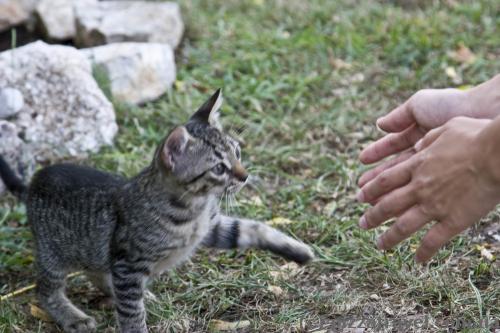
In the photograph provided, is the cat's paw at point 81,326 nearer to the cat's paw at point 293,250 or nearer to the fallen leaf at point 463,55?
the cat's paw at point 293,250

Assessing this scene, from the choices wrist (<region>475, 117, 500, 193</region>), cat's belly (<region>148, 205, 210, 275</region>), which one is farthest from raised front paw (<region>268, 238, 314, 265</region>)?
wrist (<region>475, 117, 500, 193</region>)

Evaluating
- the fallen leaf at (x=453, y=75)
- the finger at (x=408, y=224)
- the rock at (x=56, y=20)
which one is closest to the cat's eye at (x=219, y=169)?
the finger at (x=408, y=224)

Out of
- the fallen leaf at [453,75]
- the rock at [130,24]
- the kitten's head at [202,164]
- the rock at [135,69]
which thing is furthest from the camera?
the rock at [130,24]

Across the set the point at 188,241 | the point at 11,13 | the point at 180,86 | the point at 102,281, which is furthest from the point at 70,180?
the point at 11,13

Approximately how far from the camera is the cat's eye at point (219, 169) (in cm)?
408

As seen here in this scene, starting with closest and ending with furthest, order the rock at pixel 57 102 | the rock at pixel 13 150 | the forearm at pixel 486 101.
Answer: the forearm at pixel 486 101
the rock at pixel 13 150
the rock at pixel 57 102

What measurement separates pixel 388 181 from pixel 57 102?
365 cm

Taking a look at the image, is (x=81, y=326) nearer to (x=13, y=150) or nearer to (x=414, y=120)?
(x=13, y=150)

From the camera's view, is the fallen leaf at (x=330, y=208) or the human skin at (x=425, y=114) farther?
the fallen leaf at (x=330, y=208)

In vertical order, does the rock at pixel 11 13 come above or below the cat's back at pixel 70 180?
below

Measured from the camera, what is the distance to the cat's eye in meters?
4.08

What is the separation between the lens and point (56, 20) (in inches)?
301

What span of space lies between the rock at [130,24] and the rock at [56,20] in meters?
0.13

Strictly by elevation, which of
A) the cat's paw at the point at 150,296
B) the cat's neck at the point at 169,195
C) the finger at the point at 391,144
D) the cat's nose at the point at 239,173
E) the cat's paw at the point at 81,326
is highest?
the finger at the point at 391,144
